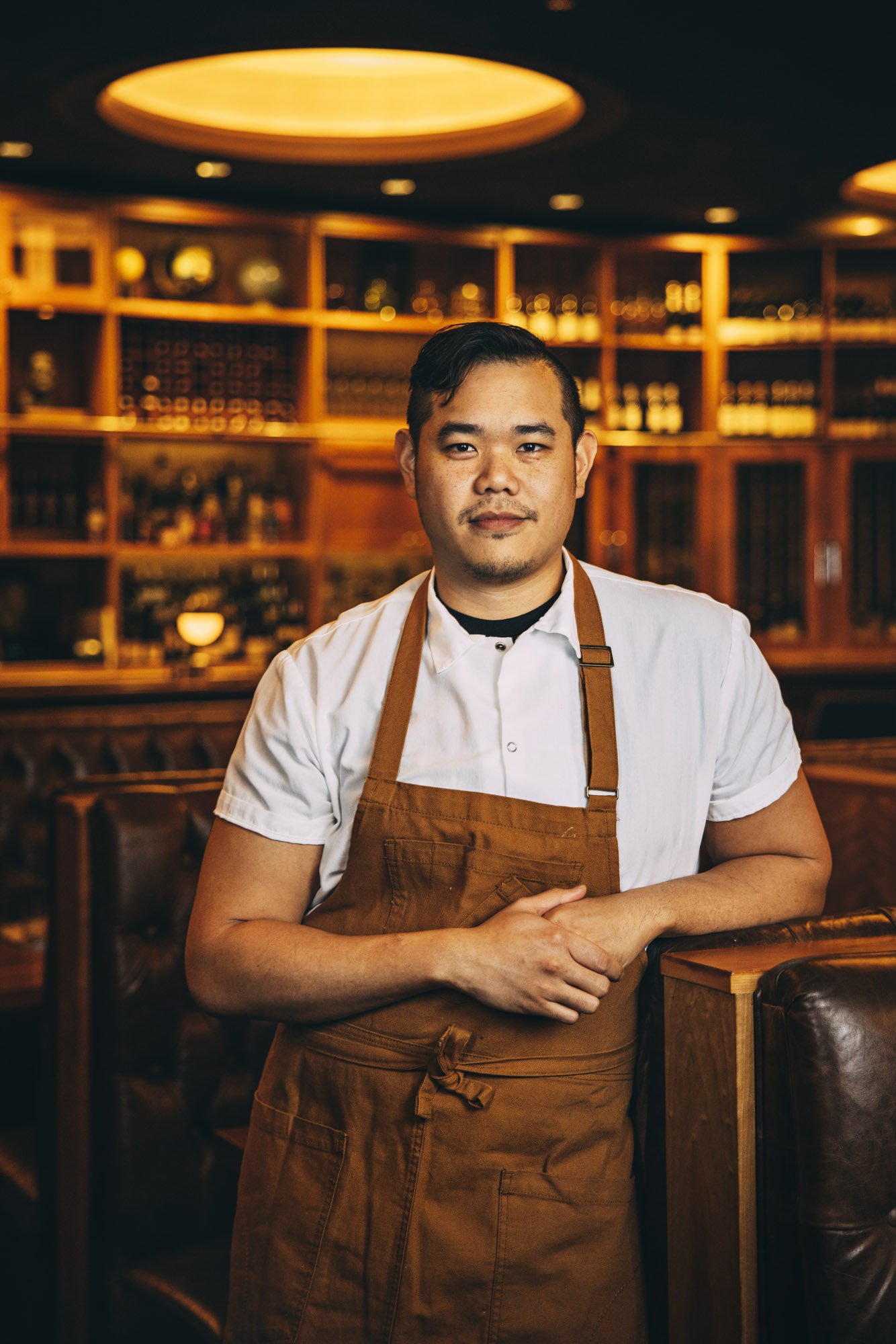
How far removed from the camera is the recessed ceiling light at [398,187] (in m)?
5.76

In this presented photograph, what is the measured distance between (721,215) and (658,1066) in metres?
5.65

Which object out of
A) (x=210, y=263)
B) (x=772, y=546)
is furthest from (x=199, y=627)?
(x=772, y=546)

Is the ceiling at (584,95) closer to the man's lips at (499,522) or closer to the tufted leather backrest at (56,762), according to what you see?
the tufted leather backrest at (56,762)

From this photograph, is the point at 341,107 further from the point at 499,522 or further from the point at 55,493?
the point at 499,522

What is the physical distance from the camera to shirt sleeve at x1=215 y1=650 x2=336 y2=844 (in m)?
1.69

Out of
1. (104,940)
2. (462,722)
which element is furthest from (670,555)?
(462,722)

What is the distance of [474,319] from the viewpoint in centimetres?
628

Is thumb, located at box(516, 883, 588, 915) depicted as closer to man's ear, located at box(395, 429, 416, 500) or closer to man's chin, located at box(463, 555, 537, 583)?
man's chin, located at box(463, 555, 537, 583)

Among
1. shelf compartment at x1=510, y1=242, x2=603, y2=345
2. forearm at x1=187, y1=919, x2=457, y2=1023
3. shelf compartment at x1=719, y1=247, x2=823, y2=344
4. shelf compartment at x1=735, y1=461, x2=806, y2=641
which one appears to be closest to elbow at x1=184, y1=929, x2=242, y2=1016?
forearm at x1=187, y1=919, x2=457, y2=1023

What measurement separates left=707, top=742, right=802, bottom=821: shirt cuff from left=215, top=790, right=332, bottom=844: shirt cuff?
0.52 metres

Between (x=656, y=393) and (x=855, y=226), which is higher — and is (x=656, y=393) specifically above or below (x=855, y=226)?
below

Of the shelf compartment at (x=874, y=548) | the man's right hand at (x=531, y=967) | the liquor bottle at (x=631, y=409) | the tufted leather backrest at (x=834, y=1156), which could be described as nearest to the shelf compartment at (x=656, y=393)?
the liquor bottle at (x=631, y=409)

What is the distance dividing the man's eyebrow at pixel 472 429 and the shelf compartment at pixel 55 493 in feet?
14.5

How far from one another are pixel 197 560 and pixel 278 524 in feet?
1.33
